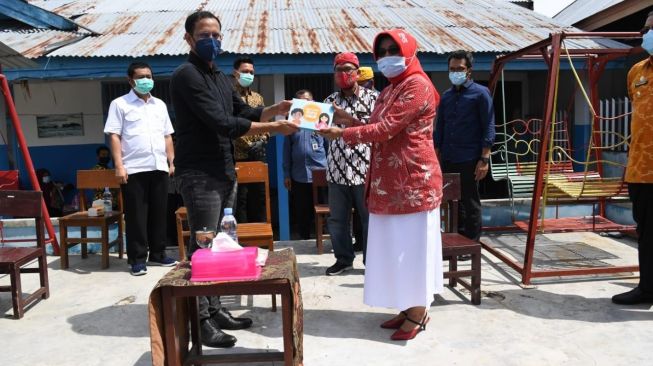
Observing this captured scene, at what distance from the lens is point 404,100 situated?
3148mm

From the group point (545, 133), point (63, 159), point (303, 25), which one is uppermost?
point (303, 25)

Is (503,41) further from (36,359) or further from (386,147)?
(36,359)

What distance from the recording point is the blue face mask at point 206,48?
10.0 ft

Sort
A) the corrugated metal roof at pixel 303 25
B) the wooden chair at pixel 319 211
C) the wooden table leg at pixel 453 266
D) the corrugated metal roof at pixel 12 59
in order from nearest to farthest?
the wooden table leg at pixel 453 266 → the corrugated metal roof at pixel 12 59 → the wooden chair at pixel 319 211 → the corrugated metal roof at pixel 303 25

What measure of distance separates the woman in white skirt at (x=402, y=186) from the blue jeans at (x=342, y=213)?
1.16 meters

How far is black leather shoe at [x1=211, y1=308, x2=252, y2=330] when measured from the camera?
3.48 meters

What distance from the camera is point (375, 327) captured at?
3.61m

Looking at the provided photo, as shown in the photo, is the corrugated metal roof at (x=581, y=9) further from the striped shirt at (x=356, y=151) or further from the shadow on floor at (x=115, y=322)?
the shadow on floor at (x=115, y=322)

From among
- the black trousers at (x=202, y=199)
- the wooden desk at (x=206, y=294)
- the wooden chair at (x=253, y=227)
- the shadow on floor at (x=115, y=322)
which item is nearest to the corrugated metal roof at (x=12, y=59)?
the wooden chair at (x=253, y=227)

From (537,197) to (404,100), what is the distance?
6.25ft

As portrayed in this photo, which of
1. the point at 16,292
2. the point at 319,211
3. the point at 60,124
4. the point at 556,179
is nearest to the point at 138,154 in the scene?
the point at 16,292

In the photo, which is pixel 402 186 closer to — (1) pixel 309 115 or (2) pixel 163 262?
(1) pixel 309 115

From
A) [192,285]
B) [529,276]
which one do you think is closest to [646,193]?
[529,276]

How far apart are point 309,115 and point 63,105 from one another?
673cm
